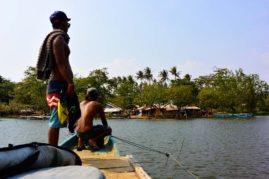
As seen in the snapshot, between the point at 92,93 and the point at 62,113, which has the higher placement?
the point at 92,93

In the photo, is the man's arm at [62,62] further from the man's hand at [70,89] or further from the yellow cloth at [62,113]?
the yellow cloth at [62,113]

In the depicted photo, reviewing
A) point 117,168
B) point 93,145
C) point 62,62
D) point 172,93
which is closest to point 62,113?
point 62,62

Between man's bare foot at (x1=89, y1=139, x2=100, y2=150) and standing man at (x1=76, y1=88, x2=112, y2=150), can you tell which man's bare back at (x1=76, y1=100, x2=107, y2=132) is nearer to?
standing man at (x1=76, y1=88, x2=112, y2=150)

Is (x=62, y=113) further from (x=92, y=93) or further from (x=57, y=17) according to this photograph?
(x=92, y=93)

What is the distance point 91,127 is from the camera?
646 cm

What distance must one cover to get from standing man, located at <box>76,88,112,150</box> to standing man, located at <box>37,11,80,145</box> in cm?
210

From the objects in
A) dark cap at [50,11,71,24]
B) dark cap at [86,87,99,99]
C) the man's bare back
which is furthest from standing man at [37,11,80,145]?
dark cap at [86,87,99,99]

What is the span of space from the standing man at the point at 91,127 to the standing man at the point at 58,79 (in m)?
2.10

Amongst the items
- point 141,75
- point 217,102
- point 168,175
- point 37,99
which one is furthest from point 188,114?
point 168,175

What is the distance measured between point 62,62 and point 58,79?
0.79ft

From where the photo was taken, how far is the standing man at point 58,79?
4.11m

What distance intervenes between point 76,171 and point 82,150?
14.4 feet

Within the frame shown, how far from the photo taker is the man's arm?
4.11 meters

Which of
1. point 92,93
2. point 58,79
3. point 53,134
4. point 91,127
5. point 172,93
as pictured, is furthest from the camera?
point 172,93
